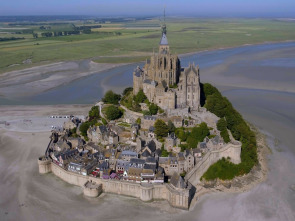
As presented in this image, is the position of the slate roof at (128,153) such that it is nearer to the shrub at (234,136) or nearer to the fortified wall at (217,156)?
the fortified wall at (217,156)

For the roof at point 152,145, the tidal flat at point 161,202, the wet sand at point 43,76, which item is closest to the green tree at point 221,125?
the tidal flat at point 161,202

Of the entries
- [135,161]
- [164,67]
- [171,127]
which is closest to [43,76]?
[164,67]

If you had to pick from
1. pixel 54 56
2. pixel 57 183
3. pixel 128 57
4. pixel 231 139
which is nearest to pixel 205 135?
pixel 231 139

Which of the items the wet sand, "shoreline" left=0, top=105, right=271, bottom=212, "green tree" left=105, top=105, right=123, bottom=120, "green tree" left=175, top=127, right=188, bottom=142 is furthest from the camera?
the wet sand

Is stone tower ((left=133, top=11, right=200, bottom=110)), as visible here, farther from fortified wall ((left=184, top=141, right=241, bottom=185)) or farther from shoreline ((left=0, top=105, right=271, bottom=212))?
shoreline ((left=0, top=105, right=271, bottom=212))

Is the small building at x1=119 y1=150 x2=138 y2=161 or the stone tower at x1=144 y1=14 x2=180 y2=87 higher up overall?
the stone tower at x1=144 y1=14 x2=180 y2=87

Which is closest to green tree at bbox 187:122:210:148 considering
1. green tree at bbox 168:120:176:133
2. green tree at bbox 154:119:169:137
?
green tree at bbox 168:120:176:133

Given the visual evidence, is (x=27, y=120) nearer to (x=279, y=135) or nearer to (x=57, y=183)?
(x=57, y=183)
